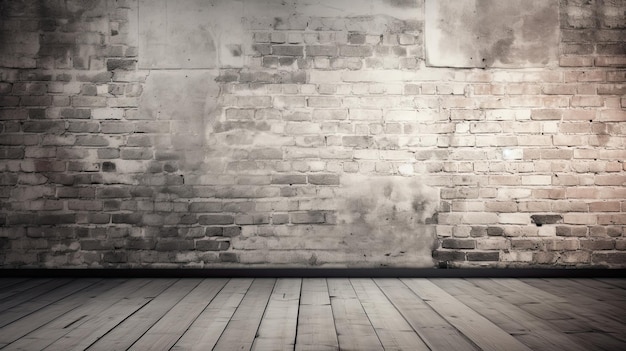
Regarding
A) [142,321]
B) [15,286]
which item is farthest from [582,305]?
[15,286]

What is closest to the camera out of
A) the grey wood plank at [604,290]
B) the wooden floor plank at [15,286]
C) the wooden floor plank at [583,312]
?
the wooden floor plank at [583,312]

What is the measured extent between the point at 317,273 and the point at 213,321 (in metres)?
1.29

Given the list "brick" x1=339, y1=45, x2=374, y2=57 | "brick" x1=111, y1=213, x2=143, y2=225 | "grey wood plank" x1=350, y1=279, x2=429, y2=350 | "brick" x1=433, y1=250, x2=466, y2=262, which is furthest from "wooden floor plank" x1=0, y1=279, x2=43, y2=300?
"brick" x1=433, y1=250, x2=466, y2=262

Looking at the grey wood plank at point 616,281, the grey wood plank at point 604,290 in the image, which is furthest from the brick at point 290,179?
the grey wood plank at point 616,281

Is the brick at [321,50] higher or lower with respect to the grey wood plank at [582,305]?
higher

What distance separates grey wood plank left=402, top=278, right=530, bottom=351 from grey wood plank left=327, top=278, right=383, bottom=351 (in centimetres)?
41

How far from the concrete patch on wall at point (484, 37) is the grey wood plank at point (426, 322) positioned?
1738 millimetres

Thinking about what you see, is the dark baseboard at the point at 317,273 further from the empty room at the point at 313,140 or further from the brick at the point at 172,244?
the brick at the point at 172,244

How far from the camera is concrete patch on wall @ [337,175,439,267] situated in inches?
138

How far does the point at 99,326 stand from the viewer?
2.20 m

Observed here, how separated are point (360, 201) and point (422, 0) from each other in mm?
1586

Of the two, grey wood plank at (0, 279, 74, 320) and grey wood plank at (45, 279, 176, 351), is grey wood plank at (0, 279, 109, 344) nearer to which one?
grey wood plank at (0, 279, 74, 320)

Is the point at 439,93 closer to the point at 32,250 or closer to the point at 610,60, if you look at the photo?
the point at 610,60

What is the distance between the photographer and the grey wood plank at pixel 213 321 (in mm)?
1936
